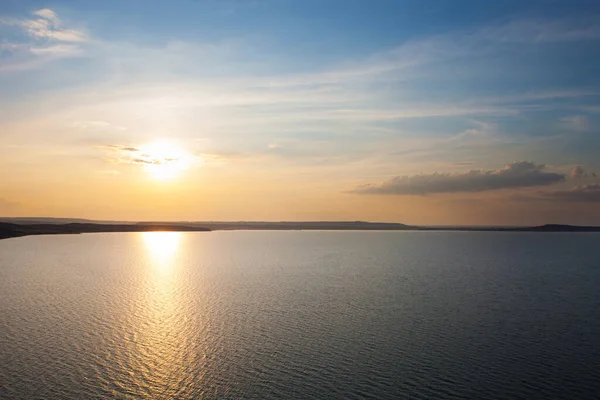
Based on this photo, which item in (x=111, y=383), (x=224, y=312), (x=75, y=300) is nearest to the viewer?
(x=111, y=383)

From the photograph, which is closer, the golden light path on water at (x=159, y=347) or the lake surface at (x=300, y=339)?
the lake surface at (x=300, y=339)

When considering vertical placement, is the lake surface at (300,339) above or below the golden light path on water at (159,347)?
above

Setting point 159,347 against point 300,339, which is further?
point 300,339

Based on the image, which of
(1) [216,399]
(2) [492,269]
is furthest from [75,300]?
(2) [492,269]

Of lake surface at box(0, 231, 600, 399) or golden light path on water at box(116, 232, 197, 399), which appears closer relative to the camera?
lake surface at box(0, 231, 600, 399)

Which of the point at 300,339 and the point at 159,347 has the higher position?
the point at 300,339

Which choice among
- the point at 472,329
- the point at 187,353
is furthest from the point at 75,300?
the point at 472,329

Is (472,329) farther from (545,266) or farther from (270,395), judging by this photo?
(545,266)

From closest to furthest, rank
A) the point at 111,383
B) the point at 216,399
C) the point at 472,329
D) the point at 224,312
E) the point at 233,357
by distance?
the point at 216,399, the point at 111,383, the point at 233,357, the point at 472,329, the point at 224,312

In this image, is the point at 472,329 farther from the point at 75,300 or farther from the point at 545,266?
the point at 545,266

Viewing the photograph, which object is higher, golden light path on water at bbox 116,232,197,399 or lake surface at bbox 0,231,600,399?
lake surface at bbox 0,231,600,399

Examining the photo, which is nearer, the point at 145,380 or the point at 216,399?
the point at 216,399
